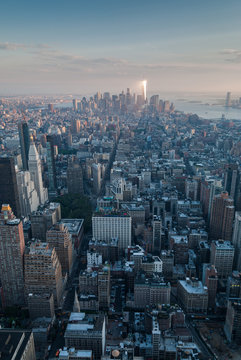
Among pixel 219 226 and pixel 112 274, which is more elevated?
pixel 219 226

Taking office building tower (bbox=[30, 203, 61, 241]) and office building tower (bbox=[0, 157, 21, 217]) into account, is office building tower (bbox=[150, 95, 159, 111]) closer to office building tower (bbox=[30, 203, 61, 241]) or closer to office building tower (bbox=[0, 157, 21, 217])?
office building tower (bbox=[0, 157, 21, 217])

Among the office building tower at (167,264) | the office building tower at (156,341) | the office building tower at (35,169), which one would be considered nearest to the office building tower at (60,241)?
the office building tower at (167,264)

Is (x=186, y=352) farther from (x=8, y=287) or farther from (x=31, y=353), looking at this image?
(x=8, y=287)

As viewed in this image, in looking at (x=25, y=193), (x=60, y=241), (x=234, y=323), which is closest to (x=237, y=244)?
(x=234, y=323)

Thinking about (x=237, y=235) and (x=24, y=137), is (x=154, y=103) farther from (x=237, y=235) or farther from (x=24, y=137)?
(x=237, y=235)

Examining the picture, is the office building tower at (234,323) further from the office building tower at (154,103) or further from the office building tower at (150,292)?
the office building tower at (154,103)

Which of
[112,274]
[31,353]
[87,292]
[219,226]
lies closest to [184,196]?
[219,226]
